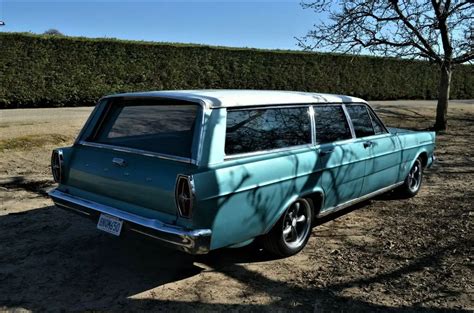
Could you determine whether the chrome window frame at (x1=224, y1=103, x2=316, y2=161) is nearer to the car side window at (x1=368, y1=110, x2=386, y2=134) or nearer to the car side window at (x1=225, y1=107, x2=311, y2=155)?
the car side window at (x1=225, y1=107, x2=311, y2=155)

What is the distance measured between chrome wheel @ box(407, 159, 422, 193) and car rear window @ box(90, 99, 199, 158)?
12.7ft

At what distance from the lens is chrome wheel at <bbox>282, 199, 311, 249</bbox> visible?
4.34 meters

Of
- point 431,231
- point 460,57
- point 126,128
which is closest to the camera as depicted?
point 126,128

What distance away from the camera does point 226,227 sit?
358 cm

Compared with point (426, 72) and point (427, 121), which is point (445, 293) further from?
point (426, 72)

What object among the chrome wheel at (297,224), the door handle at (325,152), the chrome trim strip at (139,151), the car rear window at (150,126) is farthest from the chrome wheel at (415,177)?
the chrome trim strip at (139,151)

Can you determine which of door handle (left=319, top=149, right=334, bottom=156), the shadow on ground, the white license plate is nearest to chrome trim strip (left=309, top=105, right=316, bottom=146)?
door handle (left=319, top=149, right=334, bottom=156)

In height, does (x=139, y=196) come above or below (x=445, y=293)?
above

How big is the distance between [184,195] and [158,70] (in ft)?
50.4

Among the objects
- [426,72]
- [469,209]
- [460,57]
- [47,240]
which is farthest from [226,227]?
[426,72]

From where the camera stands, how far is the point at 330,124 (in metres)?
4.93

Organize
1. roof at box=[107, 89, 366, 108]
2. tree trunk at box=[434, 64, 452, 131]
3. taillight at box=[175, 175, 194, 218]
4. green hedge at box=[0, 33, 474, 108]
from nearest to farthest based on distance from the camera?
taillight at box=[175, 175, 194, 218] < roof at box=[107, 89, 366, 108] < tree trunk at box=[434, 64, 452, 131] < green hedge at box=[0, 33, 474, 108]

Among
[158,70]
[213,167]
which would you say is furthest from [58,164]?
[158,70]

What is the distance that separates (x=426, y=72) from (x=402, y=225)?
22.8 m
